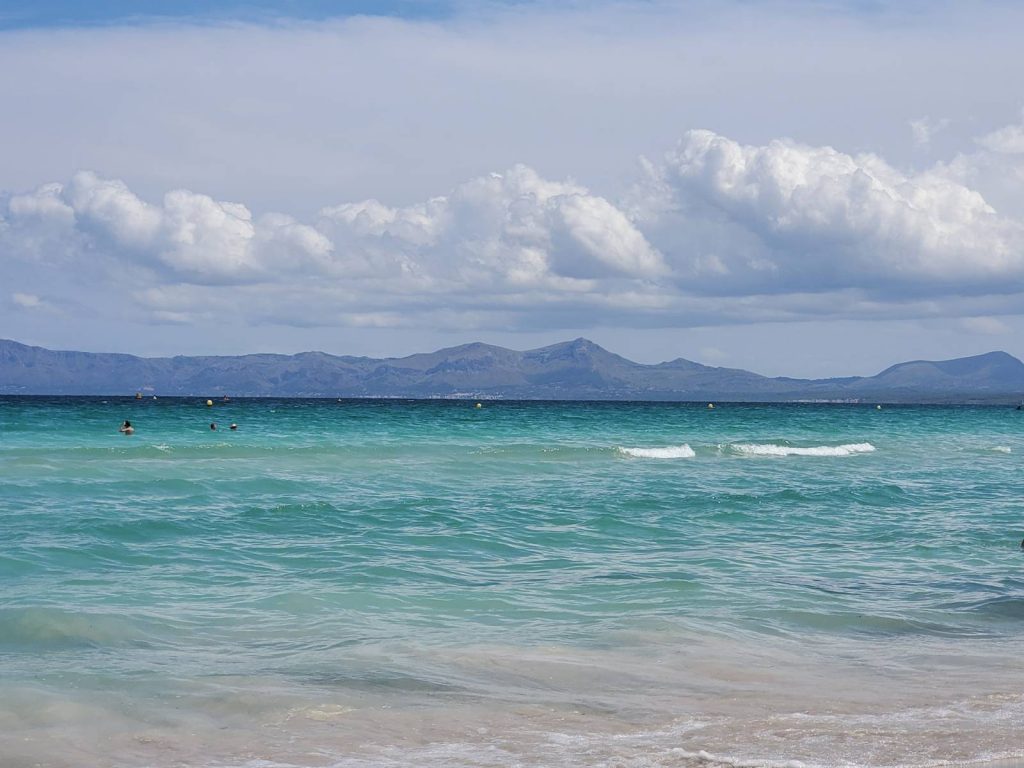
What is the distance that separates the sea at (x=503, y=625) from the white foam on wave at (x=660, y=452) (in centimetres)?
1362

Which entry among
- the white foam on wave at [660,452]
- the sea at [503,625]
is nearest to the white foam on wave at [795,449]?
the white foam on wave at [660,452]

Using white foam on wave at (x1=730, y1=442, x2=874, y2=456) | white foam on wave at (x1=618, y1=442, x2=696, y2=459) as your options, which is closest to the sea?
white foam on wave at (x1=618, y1=442, x2=696, y2=459)

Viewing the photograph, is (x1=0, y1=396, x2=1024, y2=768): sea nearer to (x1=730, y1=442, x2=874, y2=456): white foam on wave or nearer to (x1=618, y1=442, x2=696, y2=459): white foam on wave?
(x1=618, y1=442, x2=696, y2=459): white foam on wave

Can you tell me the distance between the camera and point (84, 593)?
50.7 ft

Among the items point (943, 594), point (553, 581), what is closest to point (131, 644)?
point (553, 581)

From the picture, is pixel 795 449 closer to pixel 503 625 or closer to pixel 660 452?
pixel 660 452

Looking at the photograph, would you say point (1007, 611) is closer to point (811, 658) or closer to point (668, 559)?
point (811, 658)

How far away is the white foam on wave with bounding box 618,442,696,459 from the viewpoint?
45844 mm

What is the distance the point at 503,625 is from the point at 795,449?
39.7 m

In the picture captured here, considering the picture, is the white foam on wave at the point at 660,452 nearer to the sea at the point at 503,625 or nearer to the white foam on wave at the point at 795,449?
the white foam on wave at the point at 795,449

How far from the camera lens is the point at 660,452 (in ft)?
156

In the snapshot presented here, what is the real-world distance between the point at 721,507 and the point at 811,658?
49.1 feet

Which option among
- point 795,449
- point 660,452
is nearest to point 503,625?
point 660,452

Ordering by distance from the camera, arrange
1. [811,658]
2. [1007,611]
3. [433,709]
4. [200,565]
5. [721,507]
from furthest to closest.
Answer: [721,507]
[200,565]
[1007,611]
[811,658]
[433,709]
